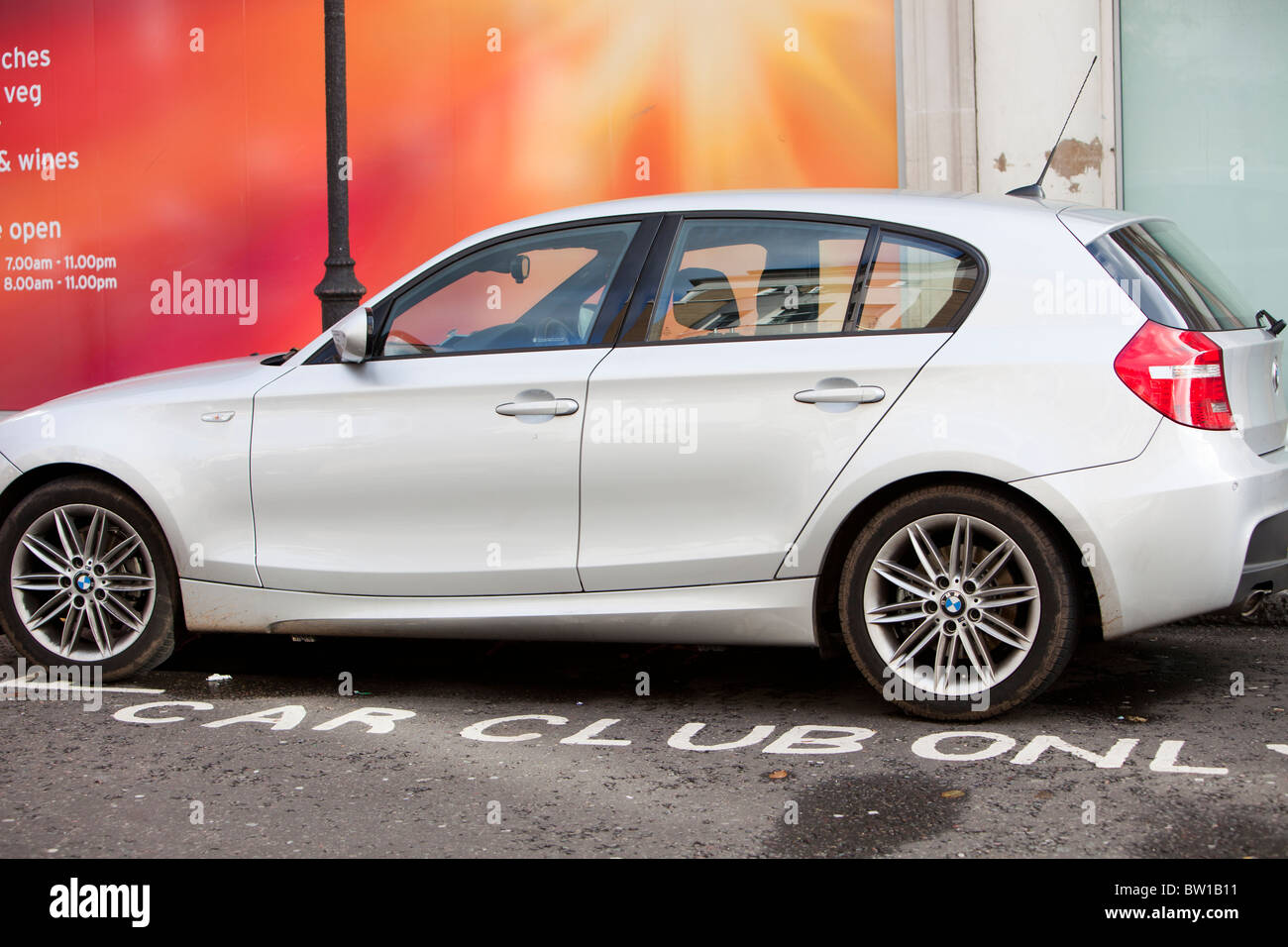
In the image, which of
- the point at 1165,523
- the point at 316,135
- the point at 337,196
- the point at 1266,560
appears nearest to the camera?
the point at 1165,523

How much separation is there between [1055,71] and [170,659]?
23.0 ft

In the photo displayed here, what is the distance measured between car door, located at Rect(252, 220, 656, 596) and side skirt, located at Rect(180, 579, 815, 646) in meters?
0.06

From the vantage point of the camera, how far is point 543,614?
531cm

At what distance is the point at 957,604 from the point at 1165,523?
0.70 m

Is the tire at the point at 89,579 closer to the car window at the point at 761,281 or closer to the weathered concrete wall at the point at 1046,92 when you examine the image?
the car window at the point at 761,281

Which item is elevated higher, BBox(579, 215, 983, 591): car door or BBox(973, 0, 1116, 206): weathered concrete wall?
BBox(973, 0, 1116, 206): weathered concrete wall

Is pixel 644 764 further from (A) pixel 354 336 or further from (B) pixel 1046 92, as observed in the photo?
(B) pixel 1046 92

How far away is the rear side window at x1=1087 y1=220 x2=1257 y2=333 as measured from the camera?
4.95 meters

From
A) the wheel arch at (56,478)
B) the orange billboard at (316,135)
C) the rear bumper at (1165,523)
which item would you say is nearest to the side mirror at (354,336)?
the wheel arch at (56,478)

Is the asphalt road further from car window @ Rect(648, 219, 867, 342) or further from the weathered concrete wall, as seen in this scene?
the weathered concrete wall

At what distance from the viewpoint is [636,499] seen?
17.1ft

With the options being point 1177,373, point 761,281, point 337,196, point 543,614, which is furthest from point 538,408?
point 337,196

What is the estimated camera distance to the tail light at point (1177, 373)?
4816 millimetres

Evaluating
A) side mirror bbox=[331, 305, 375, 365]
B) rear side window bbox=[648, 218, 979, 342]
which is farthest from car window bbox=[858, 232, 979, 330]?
side mirror bbox=[331, 305, 375, 365]
